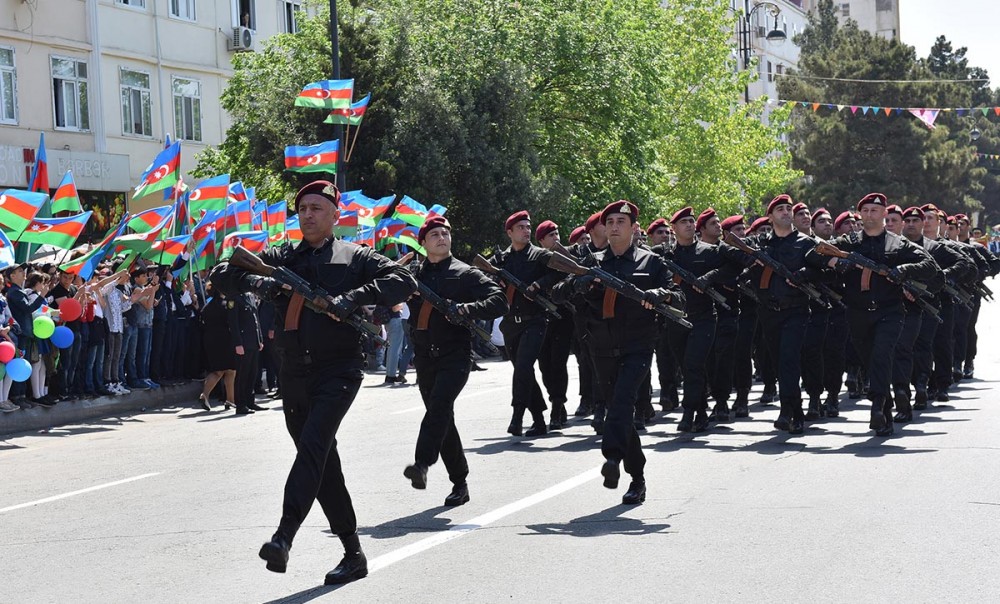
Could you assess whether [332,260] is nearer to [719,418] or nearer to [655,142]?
[719,418]

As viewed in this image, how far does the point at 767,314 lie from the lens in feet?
41.1

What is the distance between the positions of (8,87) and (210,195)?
10874 millimetres

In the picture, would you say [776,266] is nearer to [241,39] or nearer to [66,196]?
[66,196]

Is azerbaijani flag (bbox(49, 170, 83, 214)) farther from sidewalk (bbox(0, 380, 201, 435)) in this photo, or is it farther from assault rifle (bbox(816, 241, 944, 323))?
assault rifle (bbox(816, 241, 944, 323))

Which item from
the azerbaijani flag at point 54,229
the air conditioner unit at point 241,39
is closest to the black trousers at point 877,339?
the azerbaijani flag at point 54,229

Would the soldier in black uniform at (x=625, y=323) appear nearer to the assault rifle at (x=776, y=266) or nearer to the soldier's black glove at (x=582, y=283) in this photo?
the soldier's black glove at (x=582, y=283)

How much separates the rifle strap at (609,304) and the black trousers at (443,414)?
98cm

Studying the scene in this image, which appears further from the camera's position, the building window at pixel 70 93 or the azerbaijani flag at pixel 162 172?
the building window at pixel 70 93

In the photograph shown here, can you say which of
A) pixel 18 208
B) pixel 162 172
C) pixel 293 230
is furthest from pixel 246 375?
pixel 293 230

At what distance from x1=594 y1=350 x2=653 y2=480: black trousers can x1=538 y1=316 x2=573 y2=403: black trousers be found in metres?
4.18

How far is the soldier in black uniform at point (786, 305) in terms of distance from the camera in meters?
12.0

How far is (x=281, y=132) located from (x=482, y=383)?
11.1 meters

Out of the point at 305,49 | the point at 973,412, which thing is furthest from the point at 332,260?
the point at 305,49

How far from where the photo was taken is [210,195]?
66.5ft
